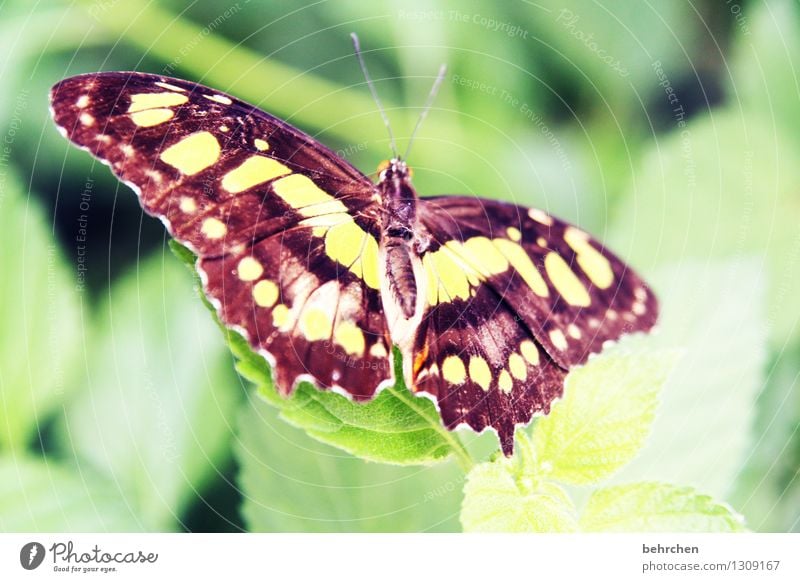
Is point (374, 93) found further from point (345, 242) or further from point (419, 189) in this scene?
point (345, 242)

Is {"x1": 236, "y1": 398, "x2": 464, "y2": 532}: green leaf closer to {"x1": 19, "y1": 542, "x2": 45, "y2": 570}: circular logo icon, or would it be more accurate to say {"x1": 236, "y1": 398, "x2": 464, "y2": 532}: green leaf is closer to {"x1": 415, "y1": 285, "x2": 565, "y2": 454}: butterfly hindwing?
{"x1": 415, "y1": 285, "x2": 565, "y2": 454}: butterfly hindwing

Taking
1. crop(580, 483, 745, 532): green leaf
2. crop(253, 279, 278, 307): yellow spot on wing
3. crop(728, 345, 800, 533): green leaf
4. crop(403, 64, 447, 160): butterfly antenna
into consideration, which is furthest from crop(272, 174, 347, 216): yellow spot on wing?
crop(728, 345, 800, 533): green leaf

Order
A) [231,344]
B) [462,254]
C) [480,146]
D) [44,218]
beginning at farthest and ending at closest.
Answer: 1. [480,146]
2. [44,218]
3. [462,254]
4. [231,344]

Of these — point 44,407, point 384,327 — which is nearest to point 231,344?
point 384,327

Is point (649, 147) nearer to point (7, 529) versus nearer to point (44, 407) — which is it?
point (44, 407)

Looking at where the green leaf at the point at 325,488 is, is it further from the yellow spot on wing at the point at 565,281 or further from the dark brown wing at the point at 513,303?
the yellow spot on wing at the point at 565,281
